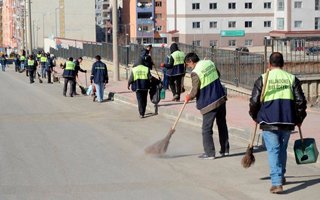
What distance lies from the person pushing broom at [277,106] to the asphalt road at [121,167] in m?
0.48

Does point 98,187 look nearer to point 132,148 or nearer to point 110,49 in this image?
point 132,148

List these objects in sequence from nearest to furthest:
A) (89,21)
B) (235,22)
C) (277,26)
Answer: (277,26)
(235,22)
(89,21)

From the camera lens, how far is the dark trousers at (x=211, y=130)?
1078 cm

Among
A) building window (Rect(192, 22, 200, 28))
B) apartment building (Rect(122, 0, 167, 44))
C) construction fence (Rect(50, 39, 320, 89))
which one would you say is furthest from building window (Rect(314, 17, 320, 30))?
construction fence (Rect(50, 39, 320, 89))

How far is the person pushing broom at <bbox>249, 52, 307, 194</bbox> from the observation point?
8.27 metres

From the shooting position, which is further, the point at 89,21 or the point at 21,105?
the point at 89,21

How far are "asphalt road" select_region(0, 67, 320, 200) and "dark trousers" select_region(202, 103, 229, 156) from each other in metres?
0.22

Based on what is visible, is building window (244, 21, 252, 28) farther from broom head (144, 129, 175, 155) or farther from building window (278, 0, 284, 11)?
broom head (144, 129, 175, 155)

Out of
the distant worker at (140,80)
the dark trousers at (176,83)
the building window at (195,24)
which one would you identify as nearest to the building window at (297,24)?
the building window at (195,24)

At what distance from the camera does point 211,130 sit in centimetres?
1081

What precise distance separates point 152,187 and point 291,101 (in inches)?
87.6

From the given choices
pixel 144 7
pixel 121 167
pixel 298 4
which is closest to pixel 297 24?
pixel 298 4

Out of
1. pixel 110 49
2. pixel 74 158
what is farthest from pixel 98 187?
pixel 110 49

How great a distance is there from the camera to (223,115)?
11.1 meters
